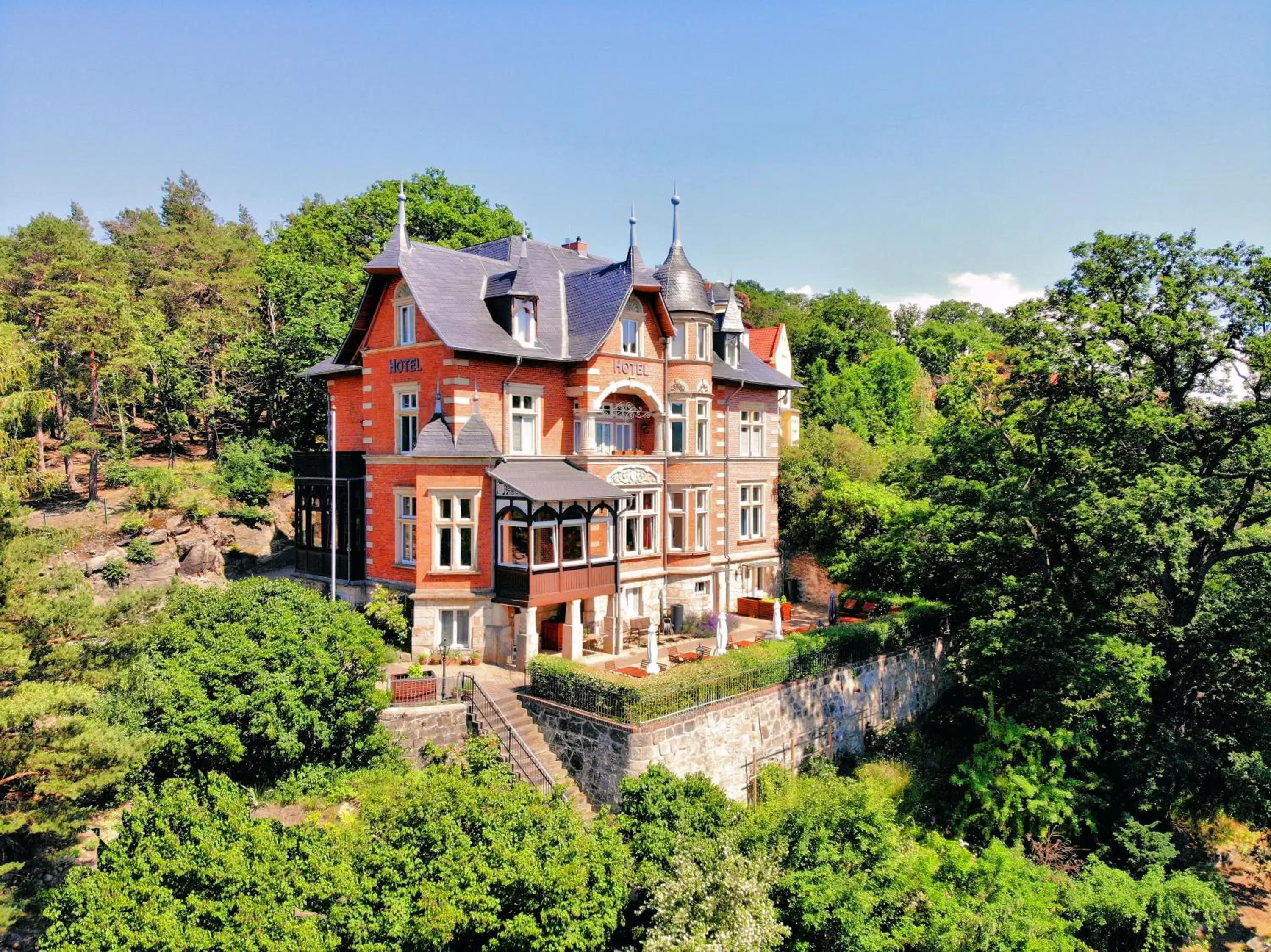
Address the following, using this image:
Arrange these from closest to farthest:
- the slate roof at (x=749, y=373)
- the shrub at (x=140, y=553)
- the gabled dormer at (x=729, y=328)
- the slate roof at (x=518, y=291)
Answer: the slate roof at (x=518, y=291) → the slate roof at (x=749, y=373) → the shrub at (x=140, y=553) → the gabled dormer at (x=729, y=328)

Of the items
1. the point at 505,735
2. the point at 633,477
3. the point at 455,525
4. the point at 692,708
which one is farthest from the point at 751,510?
the point at 505,735

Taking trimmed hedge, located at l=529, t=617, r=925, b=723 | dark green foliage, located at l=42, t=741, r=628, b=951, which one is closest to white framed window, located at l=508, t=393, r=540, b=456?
trimmed hedge, located at l=529, t=617, r=925, b=723

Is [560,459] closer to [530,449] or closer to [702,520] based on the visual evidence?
[530,449]

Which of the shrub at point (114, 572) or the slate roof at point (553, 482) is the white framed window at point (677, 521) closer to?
the slate roof at point (553, 482)

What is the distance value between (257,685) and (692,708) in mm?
10054

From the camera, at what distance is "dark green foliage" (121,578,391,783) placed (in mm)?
16672

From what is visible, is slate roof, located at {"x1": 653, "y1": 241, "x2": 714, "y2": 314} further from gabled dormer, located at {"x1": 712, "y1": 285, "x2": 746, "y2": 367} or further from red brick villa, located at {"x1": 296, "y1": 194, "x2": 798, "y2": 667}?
gabled dormer, located at {"x1": 712, "y1": 285, "x2": 746, "y2": 367}

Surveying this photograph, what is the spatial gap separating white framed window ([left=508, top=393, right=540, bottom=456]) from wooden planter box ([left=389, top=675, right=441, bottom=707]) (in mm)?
7510

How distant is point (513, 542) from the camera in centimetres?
2481

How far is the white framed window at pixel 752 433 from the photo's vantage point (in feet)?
106

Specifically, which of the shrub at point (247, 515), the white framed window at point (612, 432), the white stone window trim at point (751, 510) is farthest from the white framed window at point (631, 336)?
the shrub at point (247, 515)

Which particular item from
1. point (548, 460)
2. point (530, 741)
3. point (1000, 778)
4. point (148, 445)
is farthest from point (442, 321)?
point (148, 445)

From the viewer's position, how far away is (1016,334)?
21.5 metres

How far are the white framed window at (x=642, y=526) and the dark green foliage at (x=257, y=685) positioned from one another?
31.7ft
